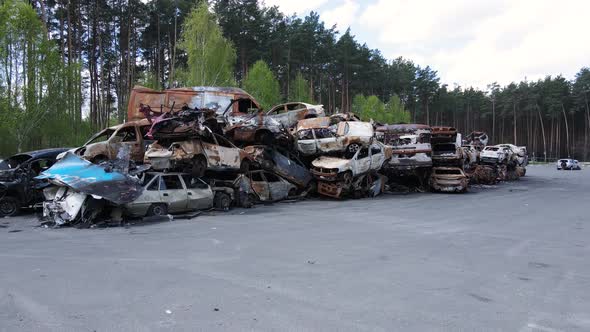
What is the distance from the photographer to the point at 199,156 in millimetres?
12617

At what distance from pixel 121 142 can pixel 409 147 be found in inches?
467

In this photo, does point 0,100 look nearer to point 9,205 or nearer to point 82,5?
point 9,205

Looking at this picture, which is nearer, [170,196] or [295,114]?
[170,196]

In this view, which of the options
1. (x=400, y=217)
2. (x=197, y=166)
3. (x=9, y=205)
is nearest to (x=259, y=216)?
(x=197, y=166)

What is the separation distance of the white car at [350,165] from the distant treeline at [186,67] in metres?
15.8

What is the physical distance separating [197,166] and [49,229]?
14.8ft

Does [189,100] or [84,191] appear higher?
[189,100]

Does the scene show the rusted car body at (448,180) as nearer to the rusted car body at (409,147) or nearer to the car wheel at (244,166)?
the rusted car body at (409,147)

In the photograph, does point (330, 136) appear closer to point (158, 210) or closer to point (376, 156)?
point (376, 156)

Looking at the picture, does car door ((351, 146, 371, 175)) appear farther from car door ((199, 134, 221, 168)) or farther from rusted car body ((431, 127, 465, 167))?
car door ((199, 134, 221, 168))

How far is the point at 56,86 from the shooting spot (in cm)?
2203

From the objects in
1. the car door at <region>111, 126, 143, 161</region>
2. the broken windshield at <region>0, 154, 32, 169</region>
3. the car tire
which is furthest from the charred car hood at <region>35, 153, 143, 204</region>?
the car tire

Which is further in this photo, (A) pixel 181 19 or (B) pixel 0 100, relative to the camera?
(A) pixel 181 19

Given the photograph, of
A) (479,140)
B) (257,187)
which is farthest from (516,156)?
(257,187)
